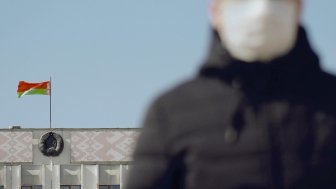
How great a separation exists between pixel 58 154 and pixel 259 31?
1433 inches

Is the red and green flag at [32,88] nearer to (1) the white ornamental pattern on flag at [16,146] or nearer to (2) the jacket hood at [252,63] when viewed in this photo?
(1) the white ornamental pattern on flag at [16,146]

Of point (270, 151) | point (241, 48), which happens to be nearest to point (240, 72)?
point (241, 48)

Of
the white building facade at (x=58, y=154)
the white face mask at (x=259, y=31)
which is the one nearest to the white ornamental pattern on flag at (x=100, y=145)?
the white building facade at (x=58, y=154)

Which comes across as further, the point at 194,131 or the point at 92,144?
the point at 92,144

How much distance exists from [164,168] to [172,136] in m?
0.07

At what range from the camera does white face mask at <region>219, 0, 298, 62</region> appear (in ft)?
7.06

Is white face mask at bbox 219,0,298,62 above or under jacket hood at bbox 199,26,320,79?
above

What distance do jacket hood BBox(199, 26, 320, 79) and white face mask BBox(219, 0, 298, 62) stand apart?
0.01 m

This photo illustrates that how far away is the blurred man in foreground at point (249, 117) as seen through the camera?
2115mm

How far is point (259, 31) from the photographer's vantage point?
2154mm

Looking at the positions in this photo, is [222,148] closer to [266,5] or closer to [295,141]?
[295,141]

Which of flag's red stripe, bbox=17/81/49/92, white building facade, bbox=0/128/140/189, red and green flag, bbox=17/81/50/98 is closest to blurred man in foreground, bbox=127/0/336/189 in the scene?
white building facade, bbox=0/128/140/189

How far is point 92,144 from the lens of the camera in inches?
1505

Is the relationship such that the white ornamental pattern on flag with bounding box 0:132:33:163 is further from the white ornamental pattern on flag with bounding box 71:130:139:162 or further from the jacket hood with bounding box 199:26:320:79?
the jacket hood with bounding box 199:26:320:79
